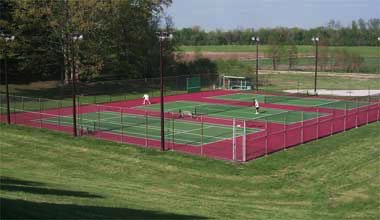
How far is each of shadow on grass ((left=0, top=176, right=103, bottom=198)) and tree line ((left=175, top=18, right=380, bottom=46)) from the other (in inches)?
4349

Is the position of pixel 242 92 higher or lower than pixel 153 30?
lower

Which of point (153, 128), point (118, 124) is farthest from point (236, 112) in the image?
point (118, 124)

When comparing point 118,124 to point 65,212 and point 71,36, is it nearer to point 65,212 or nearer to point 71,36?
point 71,36

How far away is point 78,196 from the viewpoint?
17375mm

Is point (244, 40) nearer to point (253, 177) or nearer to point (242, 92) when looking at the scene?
point (242, 92)

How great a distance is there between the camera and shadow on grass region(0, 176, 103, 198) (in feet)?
56.9

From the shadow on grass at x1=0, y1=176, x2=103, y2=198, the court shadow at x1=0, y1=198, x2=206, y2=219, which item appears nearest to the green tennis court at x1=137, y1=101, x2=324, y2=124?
the shadow on grass at x1=0, y1=176, x2=103, y2=198

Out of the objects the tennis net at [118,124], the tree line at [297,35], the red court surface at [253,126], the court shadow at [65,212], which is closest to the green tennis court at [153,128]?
the tennis net at [118,124]

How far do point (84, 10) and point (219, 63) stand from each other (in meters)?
26.9

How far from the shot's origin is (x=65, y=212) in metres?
12.3

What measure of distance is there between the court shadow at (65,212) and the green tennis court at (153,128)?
18.6m

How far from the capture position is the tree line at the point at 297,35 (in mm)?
143375

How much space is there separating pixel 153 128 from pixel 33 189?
74.7 ft

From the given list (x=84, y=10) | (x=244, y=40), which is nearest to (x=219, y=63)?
(x=84, y=10)
